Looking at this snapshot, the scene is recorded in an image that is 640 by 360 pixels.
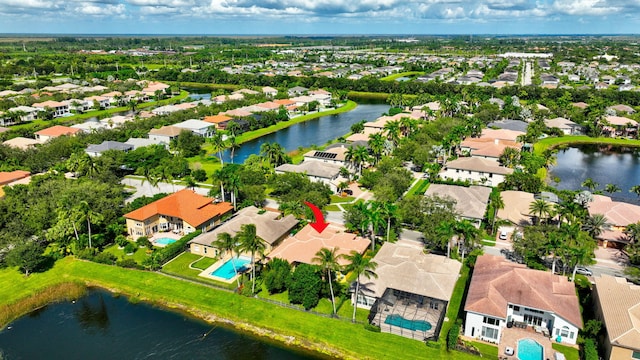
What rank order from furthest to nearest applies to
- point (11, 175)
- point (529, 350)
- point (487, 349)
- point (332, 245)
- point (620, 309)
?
point (11, 175) → point (332, 245) → point (620, 309) → point (487, 349) → point (529, 350)

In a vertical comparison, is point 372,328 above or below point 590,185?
below

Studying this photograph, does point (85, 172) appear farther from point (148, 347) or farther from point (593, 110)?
point (593, 110)

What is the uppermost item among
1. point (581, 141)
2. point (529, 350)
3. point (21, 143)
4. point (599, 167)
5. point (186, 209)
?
point (21, 143)

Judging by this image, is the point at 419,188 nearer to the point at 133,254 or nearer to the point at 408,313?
the point at 408,313

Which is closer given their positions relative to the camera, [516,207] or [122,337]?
[122,337]

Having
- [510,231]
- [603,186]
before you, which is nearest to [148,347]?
[510,231]

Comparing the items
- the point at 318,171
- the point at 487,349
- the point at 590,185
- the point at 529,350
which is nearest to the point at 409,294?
the point at 487,349

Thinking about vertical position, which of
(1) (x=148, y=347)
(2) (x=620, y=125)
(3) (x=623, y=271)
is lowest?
(1) (x=148, y=347)
